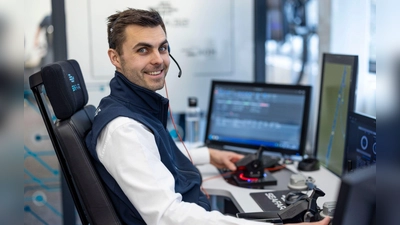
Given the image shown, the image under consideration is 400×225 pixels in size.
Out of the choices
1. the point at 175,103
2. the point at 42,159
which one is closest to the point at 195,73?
the point at 175,103

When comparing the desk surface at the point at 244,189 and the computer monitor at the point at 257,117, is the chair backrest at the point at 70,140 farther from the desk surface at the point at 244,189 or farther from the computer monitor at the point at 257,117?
the computer monitor at the point at 257,117

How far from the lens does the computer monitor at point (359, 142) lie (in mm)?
1748

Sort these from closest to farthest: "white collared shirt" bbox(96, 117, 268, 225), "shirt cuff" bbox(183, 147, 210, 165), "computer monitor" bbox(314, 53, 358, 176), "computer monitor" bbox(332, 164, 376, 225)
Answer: "computer monitor" bbox(332, 164, 376, 225) < "white collared shirt" bbox(96, 117, 268, 225) < "computer monitor" bbox(314, 53, 358, 176) < "shirt cuff" bbox(183, 147, 210, 165)

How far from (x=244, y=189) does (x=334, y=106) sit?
60 centimetres

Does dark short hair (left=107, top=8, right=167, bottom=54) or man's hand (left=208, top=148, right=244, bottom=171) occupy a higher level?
dark short hair (left=107, top=8, right=167, bottom=54)

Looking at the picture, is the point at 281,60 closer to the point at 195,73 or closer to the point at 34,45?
the point at 34,45

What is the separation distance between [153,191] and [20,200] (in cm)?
41

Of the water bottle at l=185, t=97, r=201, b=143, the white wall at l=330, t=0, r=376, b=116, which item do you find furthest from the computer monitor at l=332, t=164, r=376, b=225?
the water bottle at l=185, t=97, r=201, b=143

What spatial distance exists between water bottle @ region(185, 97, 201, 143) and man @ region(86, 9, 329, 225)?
2.91 ft

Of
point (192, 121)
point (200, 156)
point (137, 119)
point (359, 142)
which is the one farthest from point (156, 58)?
point (192, 121)

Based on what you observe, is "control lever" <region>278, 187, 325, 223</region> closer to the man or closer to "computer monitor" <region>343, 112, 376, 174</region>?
the man

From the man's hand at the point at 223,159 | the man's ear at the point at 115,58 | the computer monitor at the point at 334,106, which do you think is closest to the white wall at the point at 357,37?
the computer monitor at the point at 334,106

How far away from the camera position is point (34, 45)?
480 centimetres

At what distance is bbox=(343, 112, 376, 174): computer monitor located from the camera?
1.75 metres
